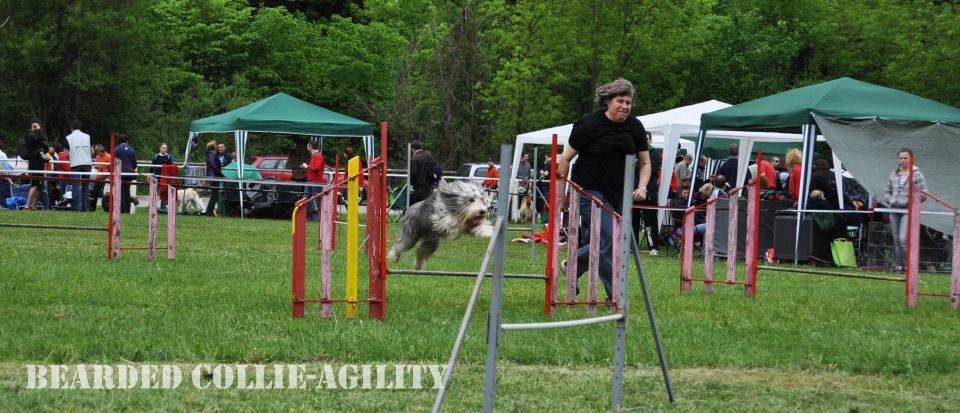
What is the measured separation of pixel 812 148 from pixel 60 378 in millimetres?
13323

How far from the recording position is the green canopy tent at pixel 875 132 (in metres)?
16.1

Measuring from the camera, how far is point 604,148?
26.6ft

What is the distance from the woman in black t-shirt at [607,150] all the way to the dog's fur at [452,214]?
1984 mm

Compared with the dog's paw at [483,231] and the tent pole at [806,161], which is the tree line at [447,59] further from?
the dog's paw at [483,231]

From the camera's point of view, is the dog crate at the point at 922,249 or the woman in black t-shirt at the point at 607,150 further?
the dog crate at the point at 922,249

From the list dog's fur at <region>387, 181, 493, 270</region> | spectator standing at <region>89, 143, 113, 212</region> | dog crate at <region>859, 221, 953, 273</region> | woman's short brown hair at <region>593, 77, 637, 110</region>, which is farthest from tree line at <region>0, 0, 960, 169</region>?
woman's short brown hair at <region>593, 77, 637, 110</region>

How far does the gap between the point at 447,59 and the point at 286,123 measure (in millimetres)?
11735

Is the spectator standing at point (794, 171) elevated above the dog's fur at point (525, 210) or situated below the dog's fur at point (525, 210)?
above

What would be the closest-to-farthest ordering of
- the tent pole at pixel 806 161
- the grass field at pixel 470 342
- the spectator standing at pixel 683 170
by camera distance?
the grass field at pixel 470 342, the tent pole at pixel 806 161, the spectator standing at pixel 683 170

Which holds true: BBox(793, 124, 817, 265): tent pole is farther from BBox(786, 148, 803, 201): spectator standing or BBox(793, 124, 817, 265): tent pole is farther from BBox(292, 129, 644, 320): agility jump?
BBox(292, 129, 644, 320): agility jump

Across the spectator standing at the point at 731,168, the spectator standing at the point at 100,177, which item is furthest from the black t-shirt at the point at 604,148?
the spectator standing at the point at 100,177

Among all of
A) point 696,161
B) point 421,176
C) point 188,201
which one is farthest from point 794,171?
point 188,201

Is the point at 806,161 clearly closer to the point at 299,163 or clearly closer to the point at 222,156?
the point at 299,163

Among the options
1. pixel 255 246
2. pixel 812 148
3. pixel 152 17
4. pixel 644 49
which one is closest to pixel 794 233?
pixel 812 148
